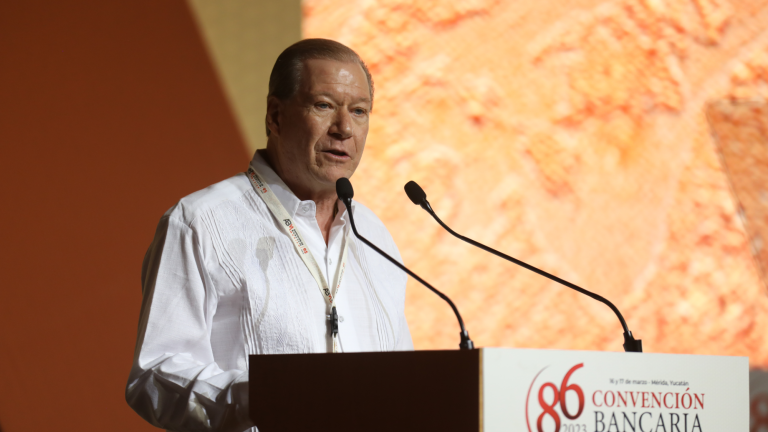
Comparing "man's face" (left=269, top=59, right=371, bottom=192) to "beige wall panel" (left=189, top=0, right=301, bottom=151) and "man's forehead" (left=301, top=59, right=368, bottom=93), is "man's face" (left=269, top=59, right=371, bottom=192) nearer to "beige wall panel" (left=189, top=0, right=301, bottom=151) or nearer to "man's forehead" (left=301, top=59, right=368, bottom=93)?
"man's forehead" (left=301, top=59, right=368, bottom=93)

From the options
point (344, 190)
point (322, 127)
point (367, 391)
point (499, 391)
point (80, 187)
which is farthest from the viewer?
point (80, 187)

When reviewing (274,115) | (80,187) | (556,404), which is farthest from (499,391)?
(80,187)

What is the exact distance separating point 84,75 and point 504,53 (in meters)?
1.63

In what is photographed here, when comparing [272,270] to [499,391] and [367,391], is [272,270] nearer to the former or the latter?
[367,391]

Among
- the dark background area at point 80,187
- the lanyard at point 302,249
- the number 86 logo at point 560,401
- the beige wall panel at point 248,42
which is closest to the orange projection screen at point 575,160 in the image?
the beige wall panel at point 248,42

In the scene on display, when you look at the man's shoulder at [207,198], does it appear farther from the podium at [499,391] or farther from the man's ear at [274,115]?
the podium at [499,391]

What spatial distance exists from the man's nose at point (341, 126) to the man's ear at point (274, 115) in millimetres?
153

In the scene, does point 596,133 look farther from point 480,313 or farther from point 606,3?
point 480,313

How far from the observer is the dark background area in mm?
2193

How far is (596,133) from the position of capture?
10.1 ft

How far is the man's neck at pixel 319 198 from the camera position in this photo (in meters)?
1.74

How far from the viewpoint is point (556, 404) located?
888 mm

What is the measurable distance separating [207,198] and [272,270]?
219 millimetres

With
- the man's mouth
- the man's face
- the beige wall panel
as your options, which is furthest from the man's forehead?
the beige wall panel
